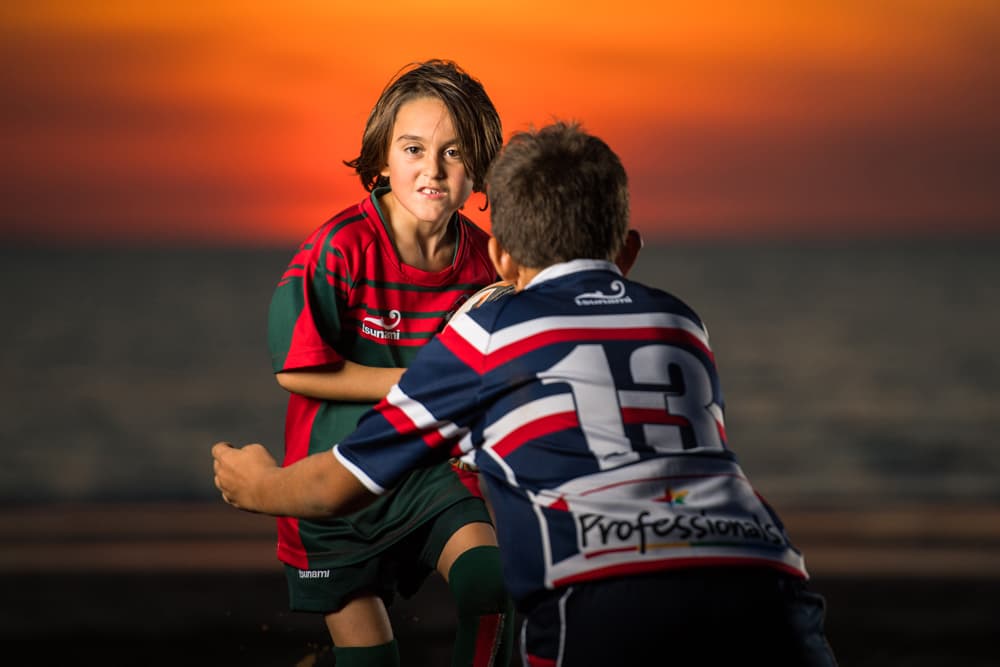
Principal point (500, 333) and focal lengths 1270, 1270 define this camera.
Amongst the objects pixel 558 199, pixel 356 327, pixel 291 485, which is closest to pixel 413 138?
pixel 356 327

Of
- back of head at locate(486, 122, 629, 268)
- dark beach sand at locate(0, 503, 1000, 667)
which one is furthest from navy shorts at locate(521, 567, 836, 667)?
dark beach sand at locate(0, 503, 1000, 667)

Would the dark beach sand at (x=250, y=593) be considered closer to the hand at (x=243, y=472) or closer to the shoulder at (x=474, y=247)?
the shoulder at (x=474, y=247)

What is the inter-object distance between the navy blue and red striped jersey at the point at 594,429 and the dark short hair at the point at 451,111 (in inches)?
33.6

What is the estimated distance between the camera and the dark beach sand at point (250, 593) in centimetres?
454

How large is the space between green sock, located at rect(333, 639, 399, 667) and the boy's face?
0.96 meters

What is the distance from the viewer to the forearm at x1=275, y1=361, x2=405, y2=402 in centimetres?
269

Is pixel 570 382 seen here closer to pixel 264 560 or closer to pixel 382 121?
pixel 382 121

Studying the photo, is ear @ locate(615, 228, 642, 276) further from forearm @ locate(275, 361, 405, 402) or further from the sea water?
the sea water

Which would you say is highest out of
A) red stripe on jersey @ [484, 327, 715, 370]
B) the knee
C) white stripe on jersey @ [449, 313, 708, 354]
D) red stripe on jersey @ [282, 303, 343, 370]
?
red stripe on jersey @ [282, 303, 343, 370]

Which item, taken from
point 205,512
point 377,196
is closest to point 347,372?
point 377,196

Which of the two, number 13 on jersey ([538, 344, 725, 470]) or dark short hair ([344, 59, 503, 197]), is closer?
number 13 on jersey ([538, 344, 725, 470])

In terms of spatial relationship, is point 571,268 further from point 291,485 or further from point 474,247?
point 474,247

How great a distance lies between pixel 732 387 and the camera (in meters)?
20.3

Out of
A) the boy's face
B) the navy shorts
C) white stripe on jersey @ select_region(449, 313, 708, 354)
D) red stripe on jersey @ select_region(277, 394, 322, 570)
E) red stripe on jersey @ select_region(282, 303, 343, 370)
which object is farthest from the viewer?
red stripe on jersey @ select_region(277, 394, 322, 570)
